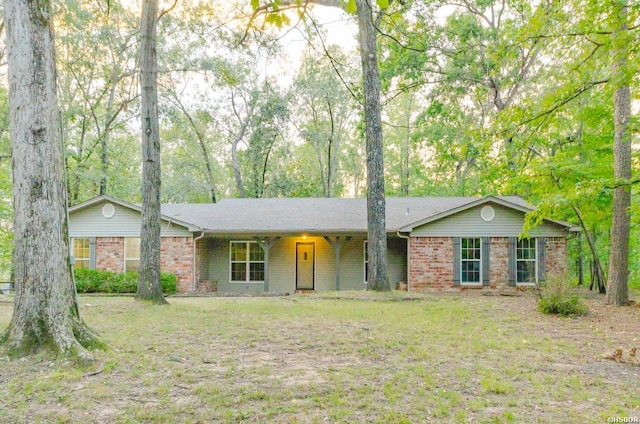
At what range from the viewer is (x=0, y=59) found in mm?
16109

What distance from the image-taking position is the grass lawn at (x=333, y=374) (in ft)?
11.1

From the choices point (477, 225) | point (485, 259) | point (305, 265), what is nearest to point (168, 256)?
point (305, 265)

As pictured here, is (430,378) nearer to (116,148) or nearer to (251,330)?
(251,330)

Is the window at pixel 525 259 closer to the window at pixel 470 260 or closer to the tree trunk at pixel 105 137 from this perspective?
the window at pixel 470 260

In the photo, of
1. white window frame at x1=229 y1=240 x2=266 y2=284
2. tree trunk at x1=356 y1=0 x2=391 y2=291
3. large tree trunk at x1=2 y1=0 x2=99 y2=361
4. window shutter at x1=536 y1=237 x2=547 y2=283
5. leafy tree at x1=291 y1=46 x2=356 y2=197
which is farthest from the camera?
leafy tree at x1=291 y1=46 x2=356 y2=197

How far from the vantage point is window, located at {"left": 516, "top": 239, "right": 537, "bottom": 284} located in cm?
1423

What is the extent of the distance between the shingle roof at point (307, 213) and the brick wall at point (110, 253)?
2029 millimetres

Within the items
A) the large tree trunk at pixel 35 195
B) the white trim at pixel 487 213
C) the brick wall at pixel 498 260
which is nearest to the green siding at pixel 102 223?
the large tree trunk at pixel 35 195

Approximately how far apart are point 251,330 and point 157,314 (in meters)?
2.49

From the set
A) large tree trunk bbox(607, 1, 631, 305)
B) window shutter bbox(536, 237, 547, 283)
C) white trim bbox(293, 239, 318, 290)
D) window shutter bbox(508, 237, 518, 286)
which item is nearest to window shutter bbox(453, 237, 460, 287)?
window shutter bbox(508, 237, 518, 286)

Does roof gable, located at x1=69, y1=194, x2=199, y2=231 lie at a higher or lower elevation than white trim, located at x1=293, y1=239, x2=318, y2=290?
higher

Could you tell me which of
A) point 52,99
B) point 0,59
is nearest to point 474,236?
point 52,99

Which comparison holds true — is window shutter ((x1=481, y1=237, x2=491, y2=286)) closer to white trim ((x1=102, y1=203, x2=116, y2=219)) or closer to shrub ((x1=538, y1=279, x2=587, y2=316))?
shrub ((x1=538, y1=279, x2=587, y2=316))

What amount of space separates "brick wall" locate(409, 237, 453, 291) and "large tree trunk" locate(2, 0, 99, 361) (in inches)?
444
